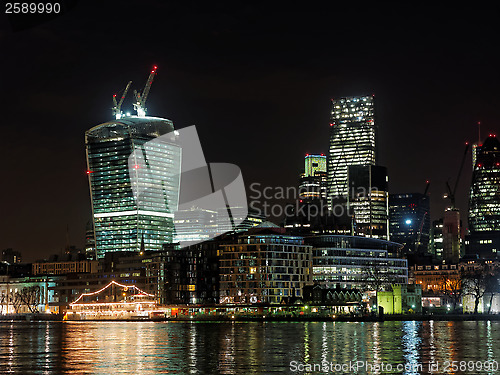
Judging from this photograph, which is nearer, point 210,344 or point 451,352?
point 451,352

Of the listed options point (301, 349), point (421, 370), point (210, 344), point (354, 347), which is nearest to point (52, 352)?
point (210, 344)

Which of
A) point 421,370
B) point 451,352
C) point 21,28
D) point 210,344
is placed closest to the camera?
point 21,28

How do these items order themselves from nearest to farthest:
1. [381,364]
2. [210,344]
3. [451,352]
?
[381,364]
[451,352]
[210,344]

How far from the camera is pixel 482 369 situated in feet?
207

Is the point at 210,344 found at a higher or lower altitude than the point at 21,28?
lower

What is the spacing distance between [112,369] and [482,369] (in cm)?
3080

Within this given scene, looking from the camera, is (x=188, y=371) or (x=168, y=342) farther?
(x=168, y=342)

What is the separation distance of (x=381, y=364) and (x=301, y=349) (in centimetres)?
1920

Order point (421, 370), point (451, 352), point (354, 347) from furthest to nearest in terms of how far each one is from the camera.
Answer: point (354, 347), point (451, 352), point (421, 370)

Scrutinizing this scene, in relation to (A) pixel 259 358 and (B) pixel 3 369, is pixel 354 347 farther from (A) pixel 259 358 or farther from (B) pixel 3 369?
(B) pixel 3 369

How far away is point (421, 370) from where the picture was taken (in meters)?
62.2

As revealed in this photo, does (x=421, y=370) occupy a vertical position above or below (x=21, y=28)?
below

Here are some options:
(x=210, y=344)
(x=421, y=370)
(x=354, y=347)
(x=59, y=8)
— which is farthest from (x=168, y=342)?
(x=59, y=8)

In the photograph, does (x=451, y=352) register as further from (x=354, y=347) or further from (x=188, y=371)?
(x=188, y=371)
